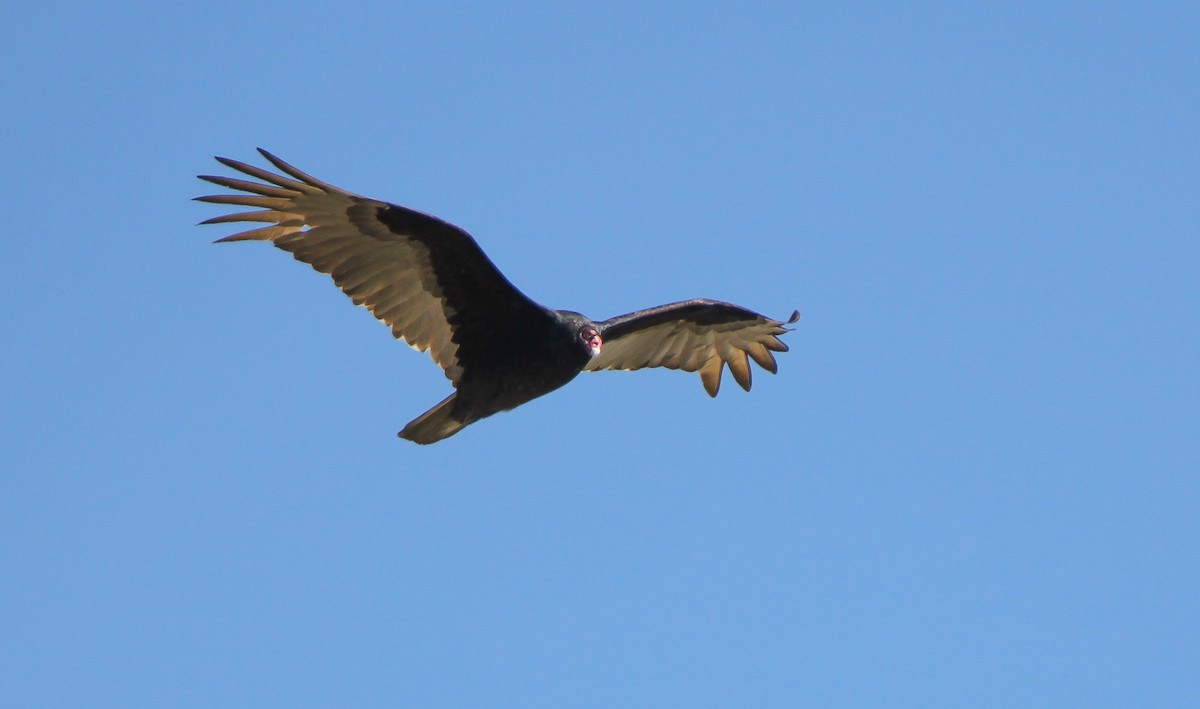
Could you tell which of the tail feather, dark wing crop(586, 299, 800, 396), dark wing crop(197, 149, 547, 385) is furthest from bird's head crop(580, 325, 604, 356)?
dark wing crop(586, 299, 800, 396)

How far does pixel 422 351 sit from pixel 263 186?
1247 mm

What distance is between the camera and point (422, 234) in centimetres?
759

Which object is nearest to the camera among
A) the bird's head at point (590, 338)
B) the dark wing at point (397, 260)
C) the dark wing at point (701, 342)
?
the dark wing at point (397, 260)

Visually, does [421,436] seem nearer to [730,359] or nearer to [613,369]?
[613,369]

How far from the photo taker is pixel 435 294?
7797 millimetres

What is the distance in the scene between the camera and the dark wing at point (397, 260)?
294 inches

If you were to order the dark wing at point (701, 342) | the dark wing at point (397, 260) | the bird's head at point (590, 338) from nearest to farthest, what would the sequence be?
1. the dark wing at point (397, 260)
2. the bird's head at point (590, 338)
3. the dark wing at point (701, 342)

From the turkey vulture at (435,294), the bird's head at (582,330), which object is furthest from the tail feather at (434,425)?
the bird's head at (582,330)

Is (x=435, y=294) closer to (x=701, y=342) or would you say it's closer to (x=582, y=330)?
(x=582, y=330)

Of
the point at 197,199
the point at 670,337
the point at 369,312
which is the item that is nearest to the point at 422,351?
the point at 369,312

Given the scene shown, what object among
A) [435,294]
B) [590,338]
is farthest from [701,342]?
[435,294]

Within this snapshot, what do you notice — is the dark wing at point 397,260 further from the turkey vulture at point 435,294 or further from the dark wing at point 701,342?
the dark wing at point 701,342

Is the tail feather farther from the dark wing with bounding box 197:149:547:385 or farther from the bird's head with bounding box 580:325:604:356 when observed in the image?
the bird's head with bounding box 580:325:604:356

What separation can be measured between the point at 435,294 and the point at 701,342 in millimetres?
2318
